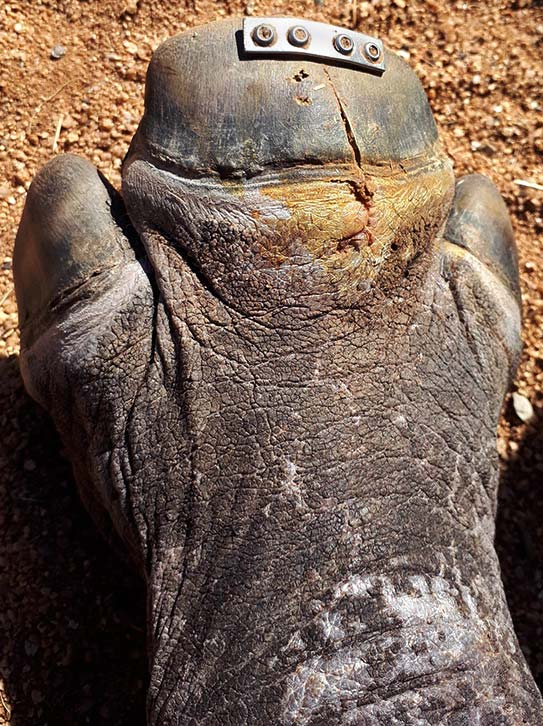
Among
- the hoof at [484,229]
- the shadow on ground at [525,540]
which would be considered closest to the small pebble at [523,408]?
the shadow on ground at [525,540]

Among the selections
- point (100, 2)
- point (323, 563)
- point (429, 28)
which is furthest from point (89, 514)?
point (429, 28)

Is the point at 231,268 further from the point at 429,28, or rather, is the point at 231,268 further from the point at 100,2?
the point at 429,28

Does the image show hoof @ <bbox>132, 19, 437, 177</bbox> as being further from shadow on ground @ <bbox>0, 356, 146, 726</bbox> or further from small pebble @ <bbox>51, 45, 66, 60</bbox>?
small pebble @ <bbox>51, 45, 66, 60</bbox>

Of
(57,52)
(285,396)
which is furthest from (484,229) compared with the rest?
(57,52)

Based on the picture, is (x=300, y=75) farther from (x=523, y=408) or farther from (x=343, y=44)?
(x=523, y=408)

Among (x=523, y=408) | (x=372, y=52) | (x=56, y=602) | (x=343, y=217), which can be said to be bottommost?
(x=56, y=602)

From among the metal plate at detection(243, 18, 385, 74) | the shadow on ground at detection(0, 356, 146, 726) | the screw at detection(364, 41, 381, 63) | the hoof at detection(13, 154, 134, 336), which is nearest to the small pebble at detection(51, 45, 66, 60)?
Answer: the hoof at detection(13, 154, 134, 336)

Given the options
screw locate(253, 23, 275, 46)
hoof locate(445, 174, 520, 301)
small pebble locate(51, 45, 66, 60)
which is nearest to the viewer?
screw locate(253, 23, 275, 46)
